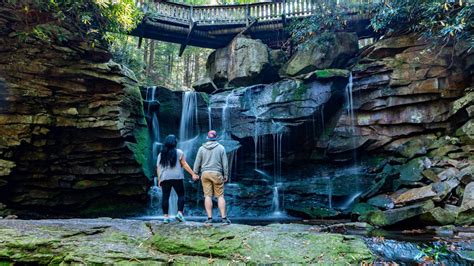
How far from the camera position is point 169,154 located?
20.4ft

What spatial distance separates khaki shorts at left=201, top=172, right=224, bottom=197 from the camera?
6.13m

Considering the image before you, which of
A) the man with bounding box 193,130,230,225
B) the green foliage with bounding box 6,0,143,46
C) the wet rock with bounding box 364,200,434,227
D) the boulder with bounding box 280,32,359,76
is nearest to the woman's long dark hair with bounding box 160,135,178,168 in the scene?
the man with bounding box 193,130,230,225

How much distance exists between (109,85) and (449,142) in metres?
11.7

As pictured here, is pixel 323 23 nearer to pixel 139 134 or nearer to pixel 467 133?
pixel 467 133

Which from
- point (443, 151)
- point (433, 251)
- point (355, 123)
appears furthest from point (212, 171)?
point (355, 123)

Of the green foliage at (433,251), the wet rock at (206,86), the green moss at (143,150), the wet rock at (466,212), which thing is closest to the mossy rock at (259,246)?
the green foliage at (433,251)

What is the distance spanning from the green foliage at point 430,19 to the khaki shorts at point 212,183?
341 inches

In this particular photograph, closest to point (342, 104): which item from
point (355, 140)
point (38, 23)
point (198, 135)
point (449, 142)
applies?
point (355, 140)

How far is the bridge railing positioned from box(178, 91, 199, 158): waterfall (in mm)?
4716

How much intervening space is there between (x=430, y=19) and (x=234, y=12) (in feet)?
30.4

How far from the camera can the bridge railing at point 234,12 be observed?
15930 mm

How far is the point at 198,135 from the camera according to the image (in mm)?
14133

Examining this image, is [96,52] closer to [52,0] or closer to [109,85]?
[109,85]

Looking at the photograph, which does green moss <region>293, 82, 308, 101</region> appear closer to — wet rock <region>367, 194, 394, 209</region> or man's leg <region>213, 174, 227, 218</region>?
wet rock <region>367, 194, 394, 209</region>
